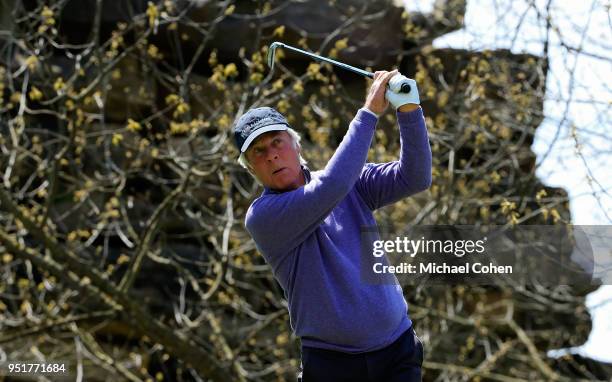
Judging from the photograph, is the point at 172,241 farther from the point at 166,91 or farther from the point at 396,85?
the point at 396,85

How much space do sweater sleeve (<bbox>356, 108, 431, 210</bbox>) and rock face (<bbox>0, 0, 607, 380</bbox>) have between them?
12.9ft

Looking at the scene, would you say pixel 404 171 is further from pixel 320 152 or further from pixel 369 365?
pixel 320 152

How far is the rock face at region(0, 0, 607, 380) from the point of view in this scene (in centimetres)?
789

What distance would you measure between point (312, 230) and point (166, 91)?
7.53 meters

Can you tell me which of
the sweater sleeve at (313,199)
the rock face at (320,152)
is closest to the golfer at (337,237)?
the sweater sleeve at (313,199)

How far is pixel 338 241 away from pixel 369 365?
1.37 ft

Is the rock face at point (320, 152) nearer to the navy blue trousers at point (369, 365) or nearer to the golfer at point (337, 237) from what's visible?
the golfer at point (337, 237)

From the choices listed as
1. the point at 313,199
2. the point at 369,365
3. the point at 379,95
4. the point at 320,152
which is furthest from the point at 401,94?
the point at 320,152

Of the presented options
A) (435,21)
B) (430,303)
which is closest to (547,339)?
(430,303)

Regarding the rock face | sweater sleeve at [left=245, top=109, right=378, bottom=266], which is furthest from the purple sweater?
the rock face

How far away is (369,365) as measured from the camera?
116 inches

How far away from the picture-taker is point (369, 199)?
321 centimetres

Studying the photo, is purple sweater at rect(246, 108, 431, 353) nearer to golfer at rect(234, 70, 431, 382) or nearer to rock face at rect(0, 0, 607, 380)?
golfer at rect(234, 70, 431, 382)

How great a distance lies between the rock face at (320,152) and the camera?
7887mm
